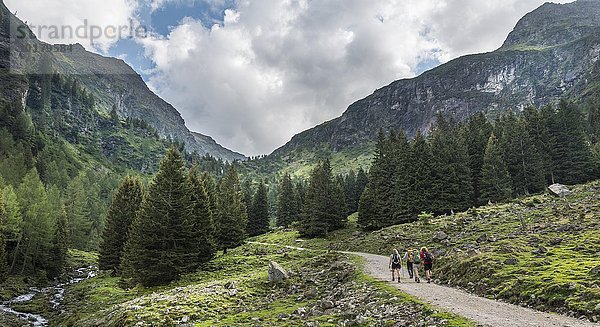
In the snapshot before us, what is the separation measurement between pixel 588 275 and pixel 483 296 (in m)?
4.64

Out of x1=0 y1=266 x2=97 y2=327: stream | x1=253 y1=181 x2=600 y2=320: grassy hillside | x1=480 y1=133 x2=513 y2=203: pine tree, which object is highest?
x1=480 y1=133 x2=513 y2=203: pine tree

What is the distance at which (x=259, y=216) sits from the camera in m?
98.6

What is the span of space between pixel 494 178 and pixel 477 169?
7750 mm

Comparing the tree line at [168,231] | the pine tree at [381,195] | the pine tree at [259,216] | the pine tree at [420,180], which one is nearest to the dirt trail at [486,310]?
the tree line at [168,231]

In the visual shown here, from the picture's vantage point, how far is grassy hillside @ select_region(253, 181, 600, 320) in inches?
603

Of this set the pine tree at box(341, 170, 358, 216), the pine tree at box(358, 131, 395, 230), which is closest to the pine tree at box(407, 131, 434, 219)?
the pine tree at box(358, 131, 395, 230)

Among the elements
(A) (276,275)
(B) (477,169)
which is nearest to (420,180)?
(B) (477,169)

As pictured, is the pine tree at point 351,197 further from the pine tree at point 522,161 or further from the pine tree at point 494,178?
the pine tree at point 522,161

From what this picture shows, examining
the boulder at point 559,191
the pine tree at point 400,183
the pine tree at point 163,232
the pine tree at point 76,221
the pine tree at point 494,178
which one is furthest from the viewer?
the pine tree at point 76,221

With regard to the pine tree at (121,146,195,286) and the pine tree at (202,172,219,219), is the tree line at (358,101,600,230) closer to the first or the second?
the pine tree at (202,172,219,219)

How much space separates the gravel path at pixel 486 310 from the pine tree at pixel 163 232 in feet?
86.1

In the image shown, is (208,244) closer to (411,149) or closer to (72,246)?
(411,149)

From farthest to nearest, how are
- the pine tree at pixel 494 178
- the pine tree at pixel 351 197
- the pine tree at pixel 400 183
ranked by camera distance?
the pine tree at pixel 351 197
the pine tree at pixel 400 183
the pine tree at pixel 494 178

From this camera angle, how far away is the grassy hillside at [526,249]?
15328 millimetres
